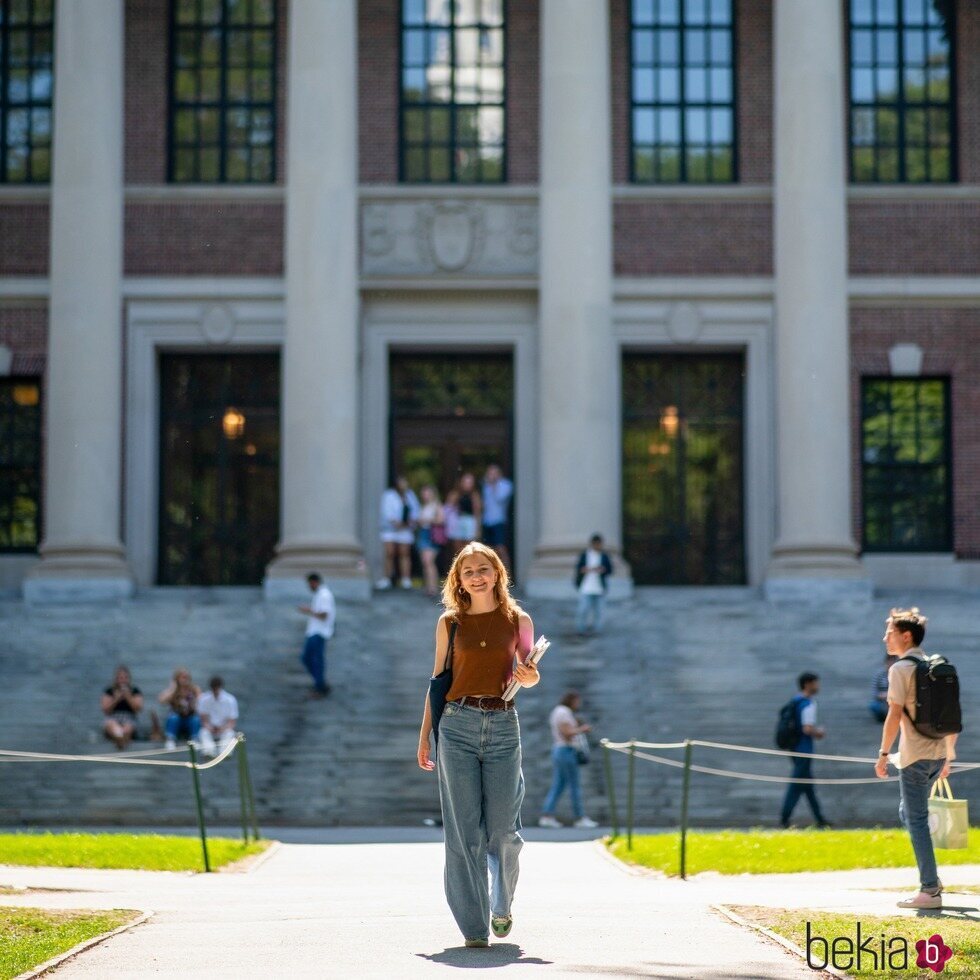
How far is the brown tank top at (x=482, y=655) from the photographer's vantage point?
362 inches

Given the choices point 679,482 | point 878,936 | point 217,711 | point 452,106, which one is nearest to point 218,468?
point 452,106

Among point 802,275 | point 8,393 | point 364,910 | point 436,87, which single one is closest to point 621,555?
point 802,275

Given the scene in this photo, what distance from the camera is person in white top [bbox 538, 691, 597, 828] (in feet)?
66.0

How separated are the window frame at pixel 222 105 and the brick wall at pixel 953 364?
1007cm

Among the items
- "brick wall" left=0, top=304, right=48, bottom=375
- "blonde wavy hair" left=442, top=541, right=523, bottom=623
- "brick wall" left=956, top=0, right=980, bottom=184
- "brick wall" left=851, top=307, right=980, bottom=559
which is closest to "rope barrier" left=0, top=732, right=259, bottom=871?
"blonde wavy hair" left=442, top=541, right=523, bottom=623

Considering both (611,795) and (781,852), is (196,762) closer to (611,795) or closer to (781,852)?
→ (611,795)

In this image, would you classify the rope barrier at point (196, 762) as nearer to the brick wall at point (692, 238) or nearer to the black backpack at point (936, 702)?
the black backpack at point (936, 702)

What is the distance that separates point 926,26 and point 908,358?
576 cm

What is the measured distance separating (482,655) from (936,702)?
2967mm

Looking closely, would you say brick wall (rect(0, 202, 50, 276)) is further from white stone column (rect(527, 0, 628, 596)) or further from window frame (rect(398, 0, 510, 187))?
white stone column (rect(527, 0, 628, 596))

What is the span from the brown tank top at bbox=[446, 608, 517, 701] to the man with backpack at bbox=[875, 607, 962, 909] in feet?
8.36

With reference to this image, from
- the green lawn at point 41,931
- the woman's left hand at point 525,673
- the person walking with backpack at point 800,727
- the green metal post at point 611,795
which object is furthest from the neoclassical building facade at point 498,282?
the woman's left hand at point 525,673

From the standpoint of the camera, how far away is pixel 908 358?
107 feet

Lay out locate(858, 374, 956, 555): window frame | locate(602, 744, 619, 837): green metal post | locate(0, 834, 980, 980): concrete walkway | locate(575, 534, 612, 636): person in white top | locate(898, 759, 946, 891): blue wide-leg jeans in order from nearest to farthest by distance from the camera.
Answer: locate(0, 834, 980, 980): concrete walkway
locate(898, 759, 946, 891): blue wide-leg jeans
locate(602, 744, 619, 837): green metal post
locate(575, 534, 612, 636): person in white top
locate(858, 374, 956, 555): window frame
